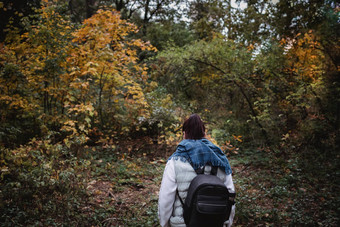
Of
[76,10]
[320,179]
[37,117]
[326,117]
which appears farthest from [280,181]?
[76,10]

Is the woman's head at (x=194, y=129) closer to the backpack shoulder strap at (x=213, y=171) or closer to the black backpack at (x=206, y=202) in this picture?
the backpack shoulder strap at (x=213, y=171)

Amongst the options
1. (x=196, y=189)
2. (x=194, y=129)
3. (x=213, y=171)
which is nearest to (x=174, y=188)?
(x=196, y=189)

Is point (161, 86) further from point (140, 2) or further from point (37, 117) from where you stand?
point (140, 2)

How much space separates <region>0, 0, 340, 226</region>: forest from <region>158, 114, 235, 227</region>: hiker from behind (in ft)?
6.67

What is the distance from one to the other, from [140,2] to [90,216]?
47.8ft

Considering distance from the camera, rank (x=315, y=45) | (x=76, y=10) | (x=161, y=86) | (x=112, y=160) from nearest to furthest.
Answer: (x=112, y=160)
(x=315, y=45)
(x=161, y=86)
(x=76, y=10)

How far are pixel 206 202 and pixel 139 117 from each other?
5.43 meters

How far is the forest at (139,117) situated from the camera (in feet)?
14.4

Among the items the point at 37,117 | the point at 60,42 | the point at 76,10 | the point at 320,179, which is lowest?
the point at 320,179

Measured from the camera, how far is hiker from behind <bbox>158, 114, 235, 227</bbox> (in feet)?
6.71

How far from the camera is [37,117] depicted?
637 cm

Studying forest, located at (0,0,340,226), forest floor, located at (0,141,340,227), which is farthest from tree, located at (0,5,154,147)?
forest floor, located at (0,141,340,227)

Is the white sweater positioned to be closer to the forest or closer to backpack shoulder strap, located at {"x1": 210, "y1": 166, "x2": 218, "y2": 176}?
backpack shoulder strap, located at {"x1": 210, "y1": 166, "x2": 218, "y2": 176}

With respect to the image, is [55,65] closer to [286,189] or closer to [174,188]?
[174,188]
